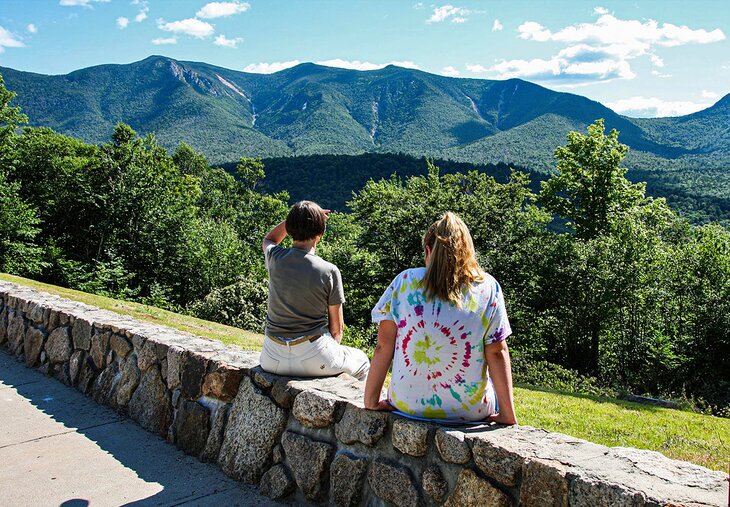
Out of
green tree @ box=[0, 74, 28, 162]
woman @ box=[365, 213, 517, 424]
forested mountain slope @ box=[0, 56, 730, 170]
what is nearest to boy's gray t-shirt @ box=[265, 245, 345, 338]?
woman @ box=[365, 213, 517, 424]

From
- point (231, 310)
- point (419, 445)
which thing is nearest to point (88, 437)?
point (419, 445)

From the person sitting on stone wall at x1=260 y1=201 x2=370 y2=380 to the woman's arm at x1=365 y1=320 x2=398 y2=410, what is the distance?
83 centimetres

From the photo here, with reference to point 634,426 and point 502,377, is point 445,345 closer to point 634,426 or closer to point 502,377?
point 502,377

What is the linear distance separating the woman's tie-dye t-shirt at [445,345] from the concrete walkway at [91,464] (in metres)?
1.35

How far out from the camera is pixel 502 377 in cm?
271

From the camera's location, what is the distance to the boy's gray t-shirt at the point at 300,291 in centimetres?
371

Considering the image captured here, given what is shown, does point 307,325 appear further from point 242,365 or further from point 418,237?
point 418,237

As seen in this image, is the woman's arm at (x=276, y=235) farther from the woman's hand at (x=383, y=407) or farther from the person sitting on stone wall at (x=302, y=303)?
the woman's hand at (x=383, y=407)

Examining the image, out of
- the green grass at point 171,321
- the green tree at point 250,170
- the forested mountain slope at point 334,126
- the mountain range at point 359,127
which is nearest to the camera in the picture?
the green grass at point 171,321

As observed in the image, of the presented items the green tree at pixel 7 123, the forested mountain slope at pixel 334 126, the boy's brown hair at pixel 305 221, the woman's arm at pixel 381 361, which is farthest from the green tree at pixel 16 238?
the forested mountain slope at pixel 334 126

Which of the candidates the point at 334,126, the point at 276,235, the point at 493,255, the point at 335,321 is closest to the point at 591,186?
the point at 493,255

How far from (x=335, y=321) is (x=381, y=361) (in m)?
0.95

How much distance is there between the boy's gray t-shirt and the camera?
3715 mm

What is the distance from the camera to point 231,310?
1850 cm
